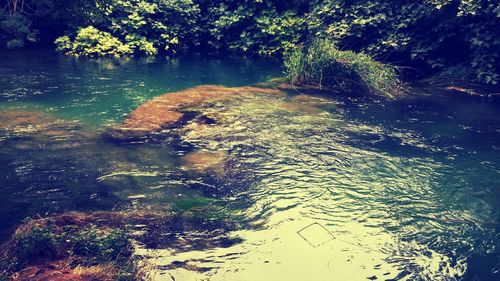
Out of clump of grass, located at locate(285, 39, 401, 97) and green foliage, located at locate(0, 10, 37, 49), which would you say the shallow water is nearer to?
clump of grass, located at locate(285, 39, 401, 97)

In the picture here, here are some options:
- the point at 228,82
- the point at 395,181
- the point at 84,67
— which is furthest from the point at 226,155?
the point at 84,67

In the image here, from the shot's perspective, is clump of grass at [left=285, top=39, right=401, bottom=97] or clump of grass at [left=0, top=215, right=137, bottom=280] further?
clump of grass at [left=285, top=39, right=401, bottom=97]

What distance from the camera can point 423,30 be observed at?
39.8ft

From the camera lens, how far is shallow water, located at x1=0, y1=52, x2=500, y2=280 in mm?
4602

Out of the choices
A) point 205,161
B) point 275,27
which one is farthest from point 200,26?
point 205,161

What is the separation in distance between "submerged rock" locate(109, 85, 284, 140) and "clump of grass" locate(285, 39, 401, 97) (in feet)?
3.39

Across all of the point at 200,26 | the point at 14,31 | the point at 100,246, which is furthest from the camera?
the point at 200,26

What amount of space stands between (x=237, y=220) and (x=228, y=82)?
718cm

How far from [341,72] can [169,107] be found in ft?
14.2

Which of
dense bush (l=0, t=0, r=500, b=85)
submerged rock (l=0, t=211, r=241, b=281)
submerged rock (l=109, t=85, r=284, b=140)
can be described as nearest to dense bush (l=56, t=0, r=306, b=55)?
dense bush (l=0, t=0, r=500, b=85)

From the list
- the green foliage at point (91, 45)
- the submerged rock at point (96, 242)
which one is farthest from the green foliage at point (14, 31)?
→ the submerged rock at point (96, 242)

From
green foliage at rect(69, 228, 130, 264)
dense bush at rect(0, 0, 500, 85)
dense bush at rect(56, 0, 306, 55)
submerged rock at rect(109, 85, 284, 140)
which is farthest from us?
dense bush at rect(56, 0, 306, 55)

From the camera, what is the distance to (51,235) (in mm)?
4383

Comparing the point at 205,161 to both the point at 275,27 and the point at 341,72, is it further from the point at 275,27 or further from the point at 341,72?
the point at 275,27
